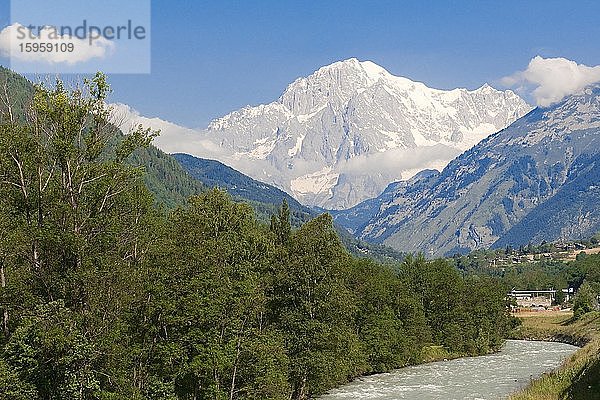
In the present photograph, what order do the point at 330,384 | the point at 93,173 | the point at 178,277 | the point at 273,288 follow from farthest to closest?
the point at 330,384, the point at 273,288, the point at 178,277, the point at 93,173

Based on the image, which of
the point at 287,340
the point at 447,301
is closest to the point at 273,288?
the point at 287,340

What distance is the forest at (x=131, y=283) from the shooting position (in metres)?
38.1

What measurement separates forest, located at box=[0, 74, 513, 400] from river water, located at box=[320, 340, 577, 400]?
8912 millimetres

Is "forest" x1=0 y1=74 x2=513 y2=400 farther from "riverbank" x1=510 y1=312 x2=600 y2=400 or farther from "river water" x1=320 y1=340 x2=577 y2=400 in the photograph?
"riverbank" x1=510 y1=312 x2=600 y2=400

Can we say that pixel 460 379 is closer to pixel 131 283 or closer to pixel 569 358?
pixel 569 358

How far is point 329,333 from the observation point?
66.6m

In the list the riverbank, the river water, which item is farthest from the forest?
the riverbank

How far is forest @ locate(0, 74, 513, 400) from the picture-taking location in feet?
125

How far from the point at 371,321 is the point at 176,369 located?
49.6 meters

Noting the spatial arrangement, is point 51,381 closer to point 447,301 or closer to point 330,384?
point 330,384

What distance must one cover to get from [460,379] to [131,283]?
180ft

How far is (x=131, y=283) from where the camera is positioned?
42.3 m

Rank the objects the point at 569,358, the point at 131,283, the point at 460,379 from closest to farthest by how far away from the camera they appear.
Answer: the point at 131,283 < the point at 569,358 < the point at 460,379

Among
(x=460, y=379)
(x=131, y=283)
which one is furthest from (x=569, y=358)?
(x=131, y=283)
